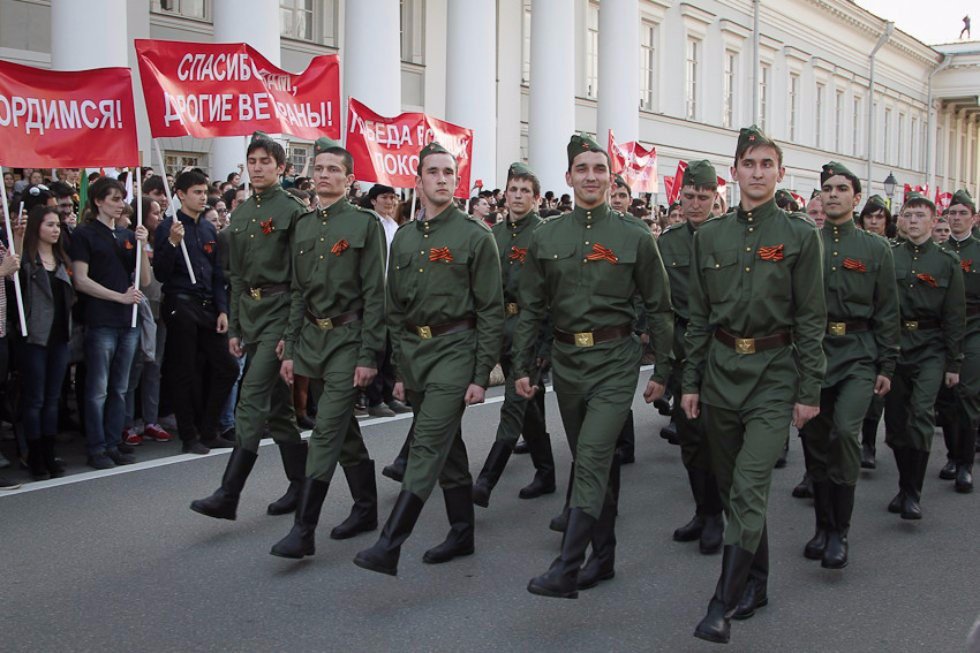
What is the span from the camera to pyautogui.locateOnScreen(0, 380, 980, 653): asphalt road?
466 cm

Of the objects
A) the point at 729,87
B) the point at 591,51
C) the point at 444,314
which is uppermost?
the point at 729,87

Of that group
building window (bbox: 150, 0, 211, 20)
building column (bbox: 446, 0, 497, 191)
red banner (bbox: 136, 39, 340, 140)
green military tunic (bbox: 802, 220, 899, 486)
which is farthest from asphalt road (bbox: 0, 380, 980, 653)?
building column (bbox: 446, 0, 497, 191)

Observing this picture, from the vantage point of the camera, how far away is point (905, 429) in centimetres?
699

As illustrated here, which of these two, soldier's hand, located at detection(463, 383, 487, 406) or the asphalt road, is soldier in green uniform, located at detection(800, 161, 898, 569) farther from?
soldier's hand, located at detection(463, 383, 487, 406)

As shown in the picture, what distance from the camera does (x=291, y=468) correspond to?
6.62 m

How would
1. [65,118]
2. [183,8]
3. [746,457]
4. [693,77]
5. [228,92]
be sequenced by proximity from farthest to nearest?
[693,77] → [183,8] → [228,92] → [65,118] → [746,457]

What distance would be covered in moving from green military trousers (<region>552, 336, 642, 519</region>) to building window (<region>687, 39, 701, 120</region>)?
34.8m

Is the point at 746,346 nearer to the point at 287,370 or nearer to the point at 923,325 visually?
the point at 287,370

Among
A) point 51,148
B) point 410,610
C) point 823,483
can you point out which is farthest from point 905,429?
point 51,148

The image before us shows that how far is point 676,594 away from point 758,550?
1.73ft

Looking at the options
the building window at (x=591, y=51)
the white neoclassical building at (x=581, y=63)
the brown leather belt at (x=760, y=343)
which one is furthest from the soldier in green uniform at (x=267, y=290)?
the building window at (x=591, y=51)

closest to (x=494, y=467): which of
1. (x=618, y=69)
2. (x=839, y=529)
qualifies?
(x=839, y=529)

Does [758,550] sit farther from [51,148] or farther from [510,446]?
[51,148]

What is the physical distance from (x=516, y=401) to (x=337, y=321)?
1.50m
